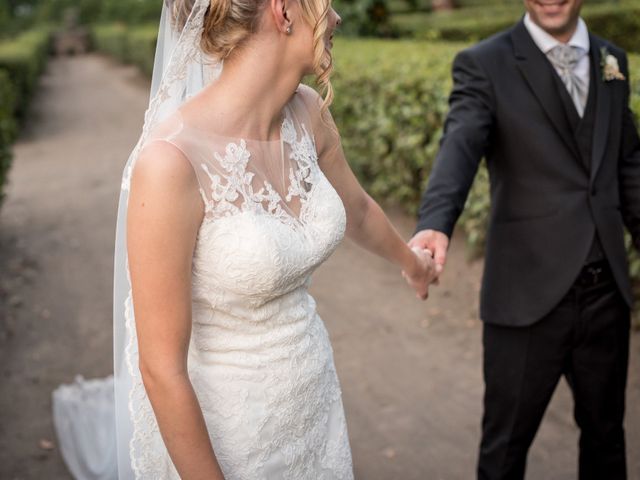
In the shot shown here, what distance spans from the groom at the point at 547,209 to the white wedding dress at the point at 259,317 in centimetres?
81

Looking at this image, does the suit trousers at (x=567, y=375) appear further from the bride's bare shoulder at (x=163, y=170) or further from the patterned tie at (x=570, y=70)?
the bride's bare shoulder at (x=163, y=170)

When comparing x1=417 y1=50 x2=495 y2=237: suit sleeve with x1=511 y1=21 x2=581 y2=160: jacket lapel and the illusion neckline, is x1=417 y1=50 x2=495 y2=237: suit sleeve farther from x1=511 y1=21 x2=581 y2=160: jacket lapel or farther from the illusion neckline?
the illusion neckline

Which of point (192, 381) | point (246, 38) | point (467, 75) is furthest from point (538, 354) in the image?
point (246, 38)

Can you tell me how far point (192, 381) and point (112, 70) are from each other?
2914 centimetres

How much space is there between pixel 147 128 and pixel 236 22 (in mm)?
351

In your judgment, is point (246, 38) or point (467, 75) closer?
point (246, 38)

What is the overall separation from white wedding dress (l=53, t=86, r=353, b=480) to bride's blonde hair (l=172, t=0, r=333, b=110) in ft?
0.73

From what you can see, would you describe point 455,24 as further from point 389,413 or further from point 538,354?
point 538,354

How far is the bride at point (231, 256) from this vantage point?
1.96 m

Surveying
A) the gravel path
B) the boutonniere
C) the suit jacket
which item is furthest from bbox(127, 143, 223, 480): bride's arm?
the gravel path

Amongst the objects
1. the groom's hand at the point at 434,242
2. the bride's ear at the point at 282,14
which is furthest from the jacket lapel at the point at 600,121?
the bride's ear at the point at 282,14

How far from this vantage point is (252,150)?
2.21 meters

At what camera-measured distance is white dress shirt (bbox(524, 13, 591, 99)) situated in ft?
10.2

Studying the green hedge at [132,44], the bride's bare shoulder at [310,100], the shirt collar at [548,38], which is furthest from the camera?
the green hedge at [132,44]
